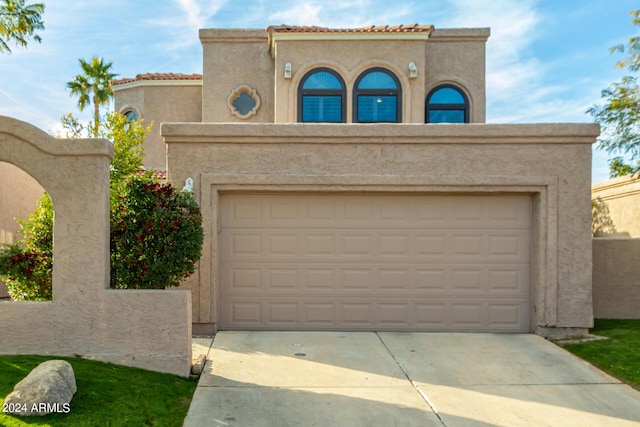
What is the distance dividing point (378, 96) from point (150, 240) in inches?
371

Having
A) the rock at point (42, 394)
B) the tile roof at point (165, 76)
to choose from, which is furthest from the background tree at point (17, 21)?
the rock at point (42, 394)

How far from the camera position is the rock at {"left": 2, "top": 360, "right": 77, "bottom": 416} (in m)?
4.32

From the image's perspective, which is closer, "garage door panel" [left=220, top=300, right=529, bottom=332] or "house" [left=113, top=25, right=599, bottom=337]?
"house" [left=113, top=25, right=599, bottom=337]

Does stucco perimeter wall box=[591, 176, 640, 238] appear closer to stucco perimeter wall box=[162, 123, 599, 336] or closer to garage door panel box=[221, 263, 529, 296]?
stucco perimeter wall box=[162, 123, 599, 336]

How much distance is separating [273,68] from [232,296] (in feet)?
29.4

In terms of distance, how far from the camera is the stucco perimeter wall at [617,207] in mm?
12227

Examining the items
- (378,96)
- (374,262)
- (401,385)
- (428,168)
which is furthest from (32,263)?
(378,96)

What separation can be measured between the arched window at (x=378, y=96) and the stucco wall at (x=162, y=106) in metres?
6.11

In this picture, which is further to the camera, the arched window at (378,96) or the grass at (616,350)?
the arched window at (378,96)

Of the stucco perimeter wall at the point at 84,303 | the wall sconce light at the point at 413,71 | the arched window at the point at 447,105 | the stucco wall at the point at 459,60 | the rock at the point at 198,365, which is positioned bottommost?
the rock at the point at 198,365

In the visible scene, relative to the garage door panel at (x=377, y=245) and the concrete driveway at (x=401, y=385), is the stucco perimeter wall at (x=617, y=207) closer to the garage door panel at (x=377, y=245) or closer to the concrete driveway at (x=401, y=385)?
the garage door panel at (x=377, y=245)

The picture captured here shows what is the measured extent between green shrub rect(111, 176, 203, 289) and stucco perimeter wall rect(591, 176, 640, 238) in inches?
453

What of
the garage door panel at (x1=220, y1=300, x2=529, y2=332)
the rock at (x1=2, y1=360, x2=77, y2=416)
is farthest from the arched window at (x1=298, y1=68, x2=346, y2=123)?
→ the rock at (x1=2, y1=360, x2=77, y2=416)

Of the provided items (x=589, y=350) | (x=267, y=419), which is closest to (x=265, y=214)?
(x=267, y=419)
